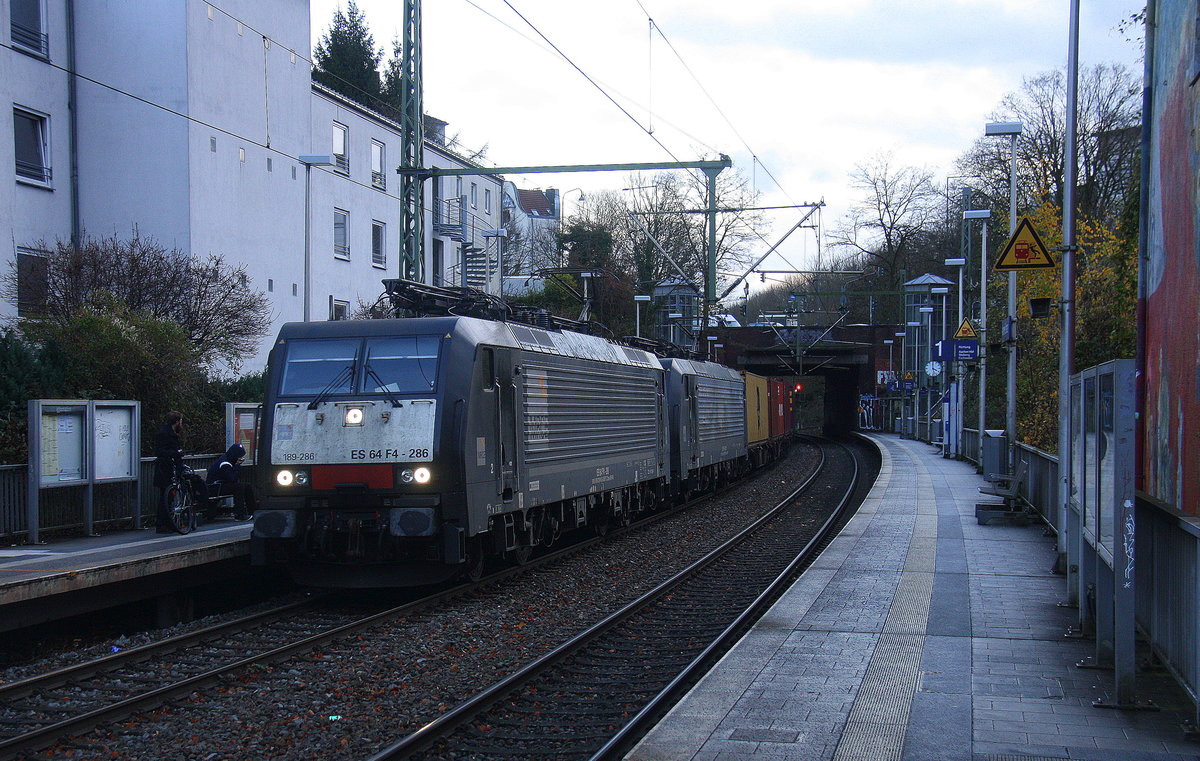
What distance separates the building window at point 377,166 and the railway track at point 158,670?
900 inches

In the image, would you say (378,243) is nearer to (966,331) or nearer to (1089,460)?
(966,331)

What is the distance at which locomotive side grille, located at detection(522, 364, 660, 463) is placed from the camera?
40.7ft

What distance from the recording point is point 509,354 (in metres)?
11.6

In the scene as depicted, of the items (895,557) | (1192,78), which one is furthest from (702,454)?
(1192,78)

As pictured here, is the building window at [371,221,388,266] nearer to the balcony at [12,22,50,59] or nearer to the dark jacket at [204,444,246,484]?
the balcony at [12,22,50,59]

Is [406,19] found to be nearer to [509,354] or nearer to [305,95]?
[509,354]

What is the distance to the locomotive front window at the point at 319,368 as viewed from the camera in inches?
419

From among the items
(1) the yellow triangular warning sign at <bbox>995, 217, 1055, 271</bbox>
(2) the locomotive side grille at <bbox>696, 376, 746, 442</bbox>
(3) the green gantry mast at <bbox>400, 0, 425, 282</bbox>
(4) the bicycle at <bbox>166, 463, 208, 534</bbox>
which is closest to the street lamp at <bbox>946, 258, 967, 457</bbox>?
(2) the locomotive side grille at <bbox>696, 376, 746, 442</bbox>

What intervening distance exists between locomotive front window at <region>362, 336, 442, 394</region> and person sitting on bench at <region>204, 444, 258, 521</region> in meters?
4.39

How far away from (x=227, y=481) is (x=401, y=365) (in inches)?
198

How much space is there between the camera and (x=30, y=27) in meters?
21.4

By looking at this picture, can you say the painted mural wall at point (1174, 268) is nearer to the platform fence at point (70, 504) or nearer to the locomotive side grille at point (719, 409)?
the platform fence at point (70, 504)

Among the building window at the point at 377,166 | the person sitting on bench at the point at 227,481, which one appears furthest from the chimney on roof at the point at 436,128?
the person sitting on bench at the point at 227,481

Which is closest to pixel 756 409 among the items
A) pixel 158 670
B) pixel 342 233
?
pixel 342 233
